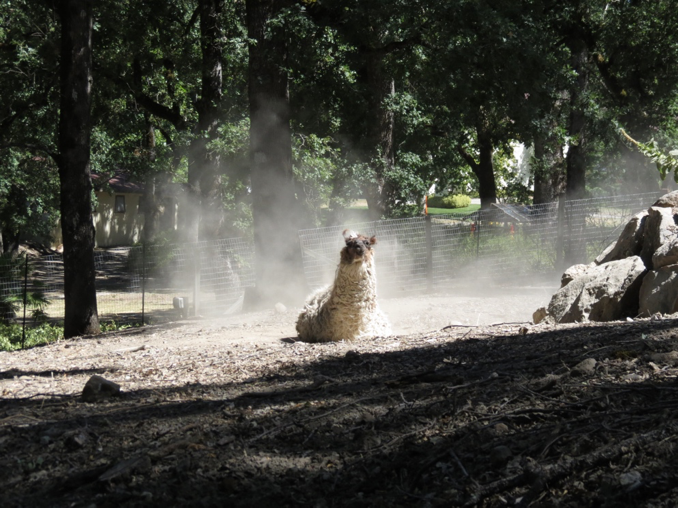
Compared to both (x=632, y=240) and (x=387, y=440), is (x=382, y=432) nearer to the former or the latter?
(x=387, y=440)

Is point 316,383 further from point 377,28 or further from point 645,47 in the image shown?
point 645,47

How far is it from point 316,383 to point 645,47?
19.4 m

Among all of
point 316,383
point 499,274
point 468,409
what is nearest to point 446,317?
point 499,274

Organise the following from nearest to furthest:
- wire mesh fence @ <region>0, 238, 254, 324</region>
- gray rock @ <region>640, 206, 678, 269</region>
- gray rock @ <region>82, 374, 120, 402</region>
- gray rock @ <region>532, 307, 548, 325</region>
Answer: gray rock @ <region>82, 374, 120, 402</region>
gray rock @ <region>640, 206, 678, 269</region>
gray rock @ <region>532, 307, 548, 325</region>
wire mesh fence @ <region>0, 238, 254, 324</region>

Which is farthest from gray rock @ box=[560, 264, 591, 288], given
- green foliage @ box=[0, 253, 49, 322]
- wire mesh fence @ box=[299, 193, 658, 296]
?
green foliage @ box=[0, 253, 49, 322]

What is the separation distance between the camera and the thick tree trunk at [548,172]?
1986 cm

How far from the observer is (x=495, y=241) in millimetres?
16797

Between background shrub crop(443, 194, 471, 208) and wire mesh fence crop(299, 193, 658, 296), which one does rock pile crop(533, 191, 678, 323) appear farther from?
background shrub crop(443, 194, 471, 208)

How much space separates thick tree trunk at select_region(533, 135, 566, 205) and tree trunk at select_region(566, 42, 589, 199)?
2.11 feet

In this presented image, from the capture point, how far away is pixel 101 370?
717 centimetres

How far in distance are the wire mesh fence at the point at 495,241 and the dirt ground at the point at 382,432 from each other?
987 centimetres

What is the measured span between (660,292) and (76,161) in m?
9.74

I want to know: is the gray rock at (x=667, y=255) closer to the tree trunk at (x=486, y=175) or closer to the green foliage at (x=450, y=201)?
the tree trunk at (x=486, y=175)

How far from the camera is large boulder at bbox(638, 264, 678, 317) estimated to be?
23.8 feet
